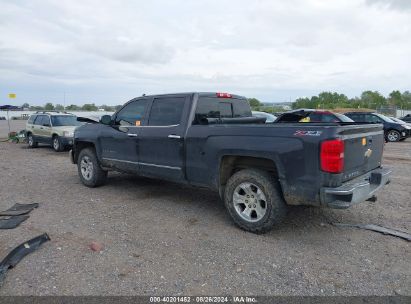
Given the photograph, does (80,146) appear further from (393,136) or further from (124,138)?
(393,136)

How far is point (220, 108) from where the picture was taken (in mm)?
5969

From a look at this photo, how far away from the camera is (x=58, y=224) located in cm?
504

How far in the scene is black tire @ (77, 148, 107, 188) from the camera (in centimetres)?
723

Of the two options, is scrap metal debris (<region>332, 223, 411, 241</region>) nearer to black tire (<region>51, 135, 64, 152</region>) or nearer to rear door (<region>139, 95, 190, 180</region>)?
rear door (<region>139, 95, 190, 180</region>)

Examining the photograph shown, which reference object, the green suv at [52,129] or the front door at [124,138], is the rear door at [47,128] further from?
the front door at [124,138]

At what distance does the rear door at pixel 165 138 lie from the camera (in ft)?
18.1

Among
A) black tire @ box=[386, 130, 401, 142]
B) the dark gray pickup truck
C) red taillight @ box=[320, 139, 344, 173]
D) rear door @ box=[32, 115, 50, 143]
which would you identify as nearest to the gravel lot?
the dark gray pickup truck

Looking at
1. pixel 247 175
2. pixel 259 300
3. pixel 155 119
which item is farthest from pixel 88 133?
pixel 259 300

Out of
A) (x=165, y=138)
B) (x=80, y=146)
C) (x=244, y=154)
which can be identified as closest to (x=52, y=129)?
(x=80, y=146)

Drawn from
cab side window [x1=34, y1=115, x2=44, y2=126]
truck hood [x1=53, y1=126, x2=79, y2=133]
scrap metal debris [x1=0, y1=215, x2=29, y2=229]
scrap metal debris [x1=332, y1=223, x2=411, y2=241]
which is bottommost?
scrap metal debris [x1=0, y1=215, x2=29, y2=229]

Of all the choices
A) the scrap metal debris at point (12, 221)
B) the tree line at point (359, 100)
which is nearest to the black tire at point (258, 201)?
A: the scrap metal debris at point (12, 221)

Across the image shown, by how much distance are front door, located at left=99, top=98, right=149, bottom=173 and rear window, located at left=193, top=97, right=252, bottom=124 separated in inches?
45.6

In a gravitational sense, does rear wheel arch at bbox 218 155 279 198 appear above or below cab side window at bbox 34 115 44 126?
below

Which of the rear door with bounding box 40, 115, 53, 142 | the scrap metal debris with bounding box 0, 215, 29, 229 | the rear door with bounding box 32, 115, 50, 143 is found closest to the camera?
the scrap metal debris with bounding box 0, 215, 29, 229
